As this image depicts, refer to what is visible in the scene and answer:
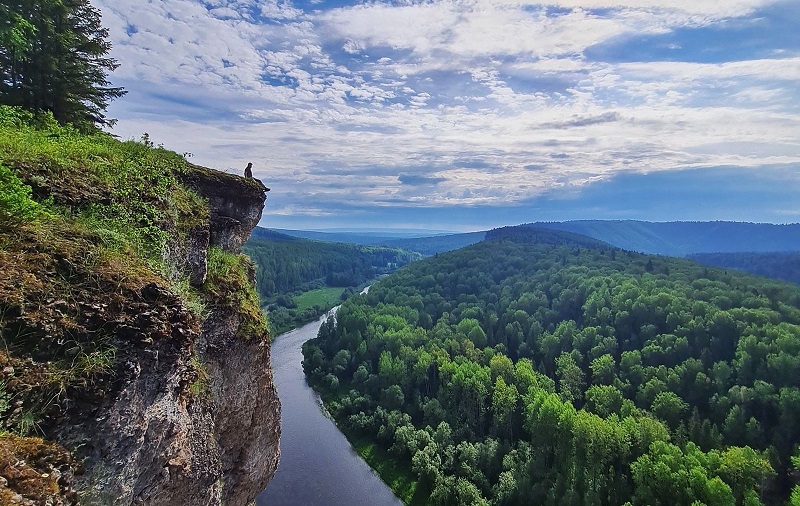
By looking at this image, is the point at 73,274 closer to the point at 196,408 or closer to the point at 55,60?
the point at 196,408

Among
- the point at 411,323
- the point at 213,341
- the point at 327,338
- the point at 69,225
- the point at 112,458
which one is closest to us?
the point at 112,458

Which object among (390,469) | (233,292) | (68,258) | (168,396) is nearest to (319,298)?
(390,469)

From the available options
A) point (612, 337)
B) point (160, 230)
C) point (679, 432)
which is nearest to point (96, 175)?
point (160, 230)

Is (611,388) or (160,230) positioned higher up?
(160,230)

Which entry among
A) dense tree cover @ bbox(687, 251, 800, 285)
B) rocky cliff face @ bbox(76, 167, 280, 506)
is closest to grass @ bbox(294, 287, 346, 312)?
rocky cliff face @ bbox(76, 167, 280, 506)

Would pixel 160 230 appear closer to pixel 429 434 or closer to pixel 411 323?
pixel 429 434

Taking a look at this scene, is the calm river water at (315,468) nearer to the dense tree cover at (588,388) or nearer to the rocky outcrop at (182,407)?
the dense tree cover at (588,388)

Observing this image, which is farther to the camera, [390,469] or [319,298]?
[319,298]

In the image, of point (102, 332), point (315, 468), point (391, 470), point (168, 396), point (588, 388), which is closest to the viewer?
point (102, 332)

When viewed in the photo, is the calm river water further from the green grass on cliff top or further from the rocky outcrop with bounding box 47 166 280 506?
the green grass on cliff top
